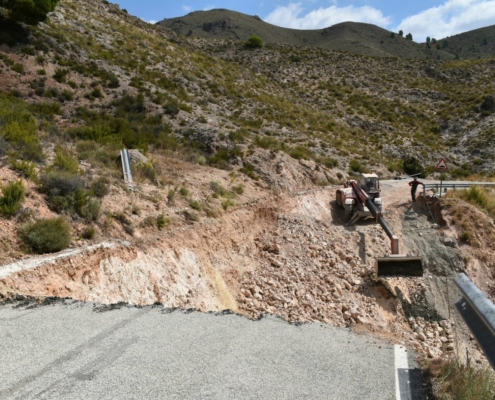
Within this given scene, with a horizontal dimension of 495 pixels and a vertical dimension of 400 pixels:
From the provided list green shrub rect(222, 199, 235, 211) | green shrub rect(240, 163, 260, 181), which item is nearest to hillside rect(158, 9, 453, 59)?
green shrub rect(240, 163, 260, 181)

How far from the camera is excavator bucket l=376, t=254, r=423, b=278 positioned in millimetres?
14891

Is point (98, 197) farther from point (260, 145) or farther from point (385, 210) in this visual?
point (385, 210)

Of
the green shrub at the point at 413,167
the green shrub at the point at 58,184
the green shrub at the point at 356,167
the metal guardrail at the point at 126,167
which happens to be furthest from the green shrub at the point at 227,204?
the green shrub at the point at 413,167

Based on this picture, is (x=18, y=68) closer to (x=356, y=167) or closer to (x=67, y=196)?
(x=67, y=196)

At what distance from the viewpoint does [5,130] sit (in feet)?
43.5

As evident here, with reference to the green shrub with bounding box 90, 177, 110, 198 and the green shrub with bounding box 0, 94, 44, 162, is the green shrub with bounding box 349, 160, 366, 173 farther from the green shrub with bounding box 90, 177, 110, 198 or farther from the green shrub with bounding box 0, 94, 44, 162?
the green shrub with bounding box 0, 94, 44, 162

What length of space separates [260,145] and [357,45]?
79.9 m

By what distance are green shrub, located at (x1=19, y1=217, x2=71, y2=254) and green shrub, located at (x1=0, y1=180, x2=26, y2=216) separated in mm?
604

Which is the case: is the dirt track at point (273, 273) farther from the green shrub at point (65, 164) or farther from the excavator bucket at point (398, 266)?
the green shrub at point (65, 164)

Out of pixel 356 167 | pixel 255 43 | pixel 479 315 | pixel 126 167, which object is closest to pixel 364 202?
pixel 356 167

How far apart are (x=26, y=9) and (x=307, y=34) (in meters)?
86.9

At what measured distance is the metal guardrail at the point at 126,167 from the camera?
13758 mm

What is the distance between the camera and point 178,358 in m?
5.42

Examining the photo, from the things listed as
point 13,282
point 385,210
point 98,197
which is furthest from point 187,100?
point 13,282
